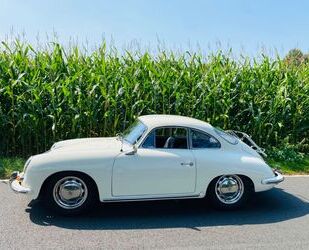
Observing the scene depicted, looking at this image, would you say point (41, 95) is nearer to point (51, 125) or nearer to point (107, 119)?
point (51, 125)

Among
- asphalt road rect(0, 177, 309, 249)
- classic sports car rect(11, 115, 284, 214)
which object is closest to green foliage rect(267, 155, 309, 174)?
asphalt road rect(0, 177, 309, 249)

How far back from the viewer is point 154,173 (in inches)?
225

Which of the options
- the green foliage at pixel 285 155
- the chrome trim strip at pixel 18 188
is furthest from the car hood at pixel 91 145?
the green foliage at pixel 285 155

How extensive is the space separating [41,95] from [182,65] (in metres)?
3.77

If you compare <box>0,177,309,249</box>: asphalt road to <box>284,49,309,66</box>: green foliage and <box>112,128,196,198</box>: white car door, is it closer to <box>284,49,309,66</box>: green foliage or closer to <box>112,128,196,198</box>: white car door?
<box>112,128,196,198</box>: white car door

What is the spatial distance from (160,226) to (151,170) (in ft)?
2.56

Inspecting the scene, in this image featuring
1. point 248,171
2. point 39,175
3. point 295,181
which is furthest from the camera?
point 295,181

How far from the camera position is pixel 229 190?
6090mm

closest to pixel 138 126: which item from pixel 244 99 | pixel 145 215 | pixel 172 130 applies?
pixel 172 130

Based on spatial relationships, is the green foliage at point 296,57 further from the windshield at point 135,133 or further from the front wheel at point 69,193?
the front wheel at point 69,193

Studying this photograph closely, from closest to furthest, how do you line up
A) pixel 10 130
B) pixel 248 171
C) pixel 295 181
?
pixel 248 171 → pixel 295 181 → pixel 10 130

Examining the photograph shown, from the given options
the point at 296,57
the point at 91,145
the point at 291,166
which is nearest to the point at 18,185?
the point at 91,145

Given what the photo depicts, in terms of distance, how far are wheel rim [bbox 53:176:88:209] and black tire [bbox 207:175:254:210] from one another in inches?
72.0

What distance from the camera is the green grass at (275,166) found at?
26.3ft
